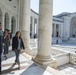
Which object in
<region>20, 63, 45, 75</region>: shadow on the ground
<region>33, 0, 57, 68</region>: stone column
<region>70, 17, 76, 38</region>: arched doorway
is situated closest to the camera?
<region>20, 63, 45, 75</region>: shadow on the ground

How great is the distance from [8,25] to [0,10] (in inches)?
172

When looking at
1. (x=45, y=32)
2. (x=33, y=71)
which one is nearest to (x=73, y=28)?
(x=45, y=32)

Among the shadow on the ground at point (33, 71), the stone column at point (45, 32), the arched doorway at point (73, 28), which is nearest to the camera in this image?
the shadow on the ground at point (33, 71)

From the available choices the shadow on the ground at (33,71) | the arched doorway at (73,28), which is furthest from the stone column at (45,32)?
the arched doorway at (73,28)

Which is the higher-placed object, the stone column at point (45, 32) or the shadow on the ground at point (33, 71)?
the stone column at point (45, 32)

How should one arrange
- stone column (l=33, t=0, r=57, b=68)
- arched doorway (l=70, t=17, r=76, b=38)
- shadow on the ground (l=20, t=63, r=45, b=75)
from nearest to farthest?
shadow on the ground (l=20, t=63, r=45, b=75) < stone column (l=33, t=0, r=57, b=68) < arched doorway (l=70, t=17, r=76, b=38)

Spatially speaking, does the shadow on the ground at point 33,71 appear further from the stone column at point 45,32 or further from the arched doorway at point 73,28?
the arched doorway at point 73,28

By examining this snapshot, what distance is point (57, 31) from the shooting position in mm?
69125

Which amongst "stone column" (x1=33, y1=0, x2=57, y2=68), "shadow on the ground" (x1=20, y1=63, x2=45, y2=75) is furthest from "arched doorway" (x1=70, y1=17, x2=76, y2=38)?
"shadow on the ground" (x1=20, y1=63, x2=45, y2=75)

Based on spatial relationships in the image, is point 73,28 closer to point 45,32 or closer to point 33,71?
point 45,32

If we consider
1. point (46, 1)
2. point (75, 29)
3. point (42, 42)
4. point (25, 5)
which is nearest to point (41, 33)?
point (42, 42)

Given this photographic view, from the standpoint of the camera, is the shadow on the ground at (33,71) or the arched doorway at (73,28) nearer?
the shadow on the ground at (33,71)

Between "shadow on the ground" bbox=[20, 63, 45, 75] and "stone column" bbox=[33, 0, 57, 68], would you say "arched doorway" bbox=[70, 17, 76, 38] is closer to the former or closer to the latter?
"stone column" bbox=[33, 0, 57, 68]

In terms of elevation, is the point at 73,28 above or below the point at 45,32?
above
